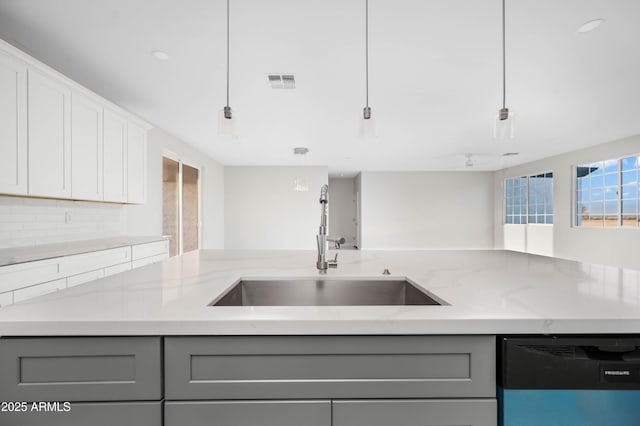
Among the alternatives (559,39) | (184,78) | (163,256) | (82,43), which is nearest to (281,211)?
(163,256)

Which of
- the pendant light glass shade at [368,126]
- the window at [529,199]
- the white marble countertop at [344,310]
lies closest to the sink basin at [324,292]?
the white marble countertop at [344,310]

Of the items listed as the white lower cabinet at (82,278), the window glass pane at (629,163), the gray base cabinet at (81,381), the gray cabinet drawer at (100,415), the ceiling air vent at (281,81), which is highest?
the ceiling air vent at (281,81)

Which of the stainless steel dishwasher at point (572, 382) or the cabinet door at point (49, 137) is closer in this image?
the stainless steel dishwasher at point (572, 382)

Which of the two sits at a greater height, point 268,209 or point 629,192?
point 629,192

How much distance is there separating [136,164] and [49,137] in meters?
1.29

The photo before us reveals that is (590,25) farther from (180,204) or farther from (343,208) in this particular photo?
(343,208)

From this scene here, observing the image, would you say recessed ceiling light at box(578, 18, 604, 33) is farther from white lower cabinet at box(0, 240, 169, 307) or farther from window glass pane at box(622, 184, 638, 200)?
window glass pane at box(622, 184, 638, 200)

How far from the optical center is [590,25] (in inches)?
86.5

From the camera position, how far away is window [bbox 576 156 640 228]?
5.45 m

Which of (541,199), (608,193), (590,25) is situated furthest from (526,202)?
(590,25)

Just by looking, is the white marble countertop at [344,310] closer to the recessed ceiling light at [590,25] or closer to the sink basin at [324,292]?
the sink basin at [324,292]

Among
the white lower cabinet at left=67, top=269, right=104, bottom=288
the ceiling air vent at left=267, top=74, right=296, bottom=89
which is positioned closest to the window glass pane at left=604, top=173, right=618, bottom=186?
the ceiling air vent at left=267, top=74, right=296, bottom=89

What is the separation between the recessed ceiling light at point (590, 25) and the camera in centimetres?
216

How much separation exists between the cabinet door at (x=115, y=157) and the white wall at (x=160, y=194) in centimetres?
68
